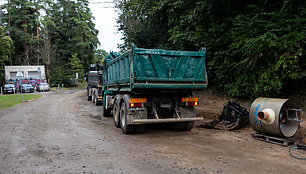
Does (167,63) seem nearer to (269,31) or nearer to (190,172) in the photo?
(190,172)

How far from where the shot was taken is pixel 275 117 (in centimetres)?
654

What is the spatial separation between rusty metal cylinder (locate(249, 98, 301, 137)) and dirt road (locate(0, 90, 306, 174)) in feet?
1.65

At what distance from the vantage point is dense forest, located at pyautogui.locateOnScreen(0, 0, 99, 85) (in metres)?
51.7

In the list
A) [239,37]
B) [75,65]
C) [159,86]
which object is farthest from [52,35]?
[159,86]

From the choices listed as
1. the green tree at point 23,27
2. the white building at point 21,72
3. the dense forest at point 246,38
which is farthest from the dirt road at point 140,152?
the green tree at point 23,27

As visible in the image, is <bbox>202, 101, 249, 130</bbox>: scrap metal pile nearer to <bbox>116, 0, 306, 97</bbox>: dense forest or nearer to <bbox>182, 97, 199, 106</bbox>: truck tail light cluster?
<bbox>182, 97, 199, 106</bbox>: truck tail light cluster

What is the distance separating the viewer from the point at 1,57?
45.4m

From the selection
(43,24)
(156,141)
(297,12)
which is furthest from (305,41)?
(43,24)

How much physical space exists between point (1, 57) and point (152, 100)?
47584 mm

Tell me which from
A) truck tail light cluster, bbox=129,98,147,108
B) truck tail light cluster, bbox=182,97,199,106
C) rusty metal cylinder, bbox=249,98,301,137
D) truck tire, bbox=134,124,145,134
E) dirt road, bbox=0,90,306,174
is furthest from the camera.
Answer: truck tail light cluster, bbox=182,97,199,106

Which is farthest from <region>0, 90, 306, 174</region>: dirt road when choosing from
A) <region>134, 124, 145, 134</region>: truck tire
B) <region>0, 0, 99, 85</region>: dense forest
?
<region>0, 0, 99, 85</region>: dense forest

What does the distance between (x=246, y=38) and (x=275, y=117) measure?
5.61 metres

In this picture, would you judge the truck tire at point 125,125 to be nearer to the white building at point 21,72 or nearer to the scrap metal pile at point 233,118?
the scrap metal pile at point 233,118

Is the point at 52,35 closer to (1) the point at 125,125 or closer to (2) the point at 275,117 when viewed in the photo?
(1) the point at 125,125
